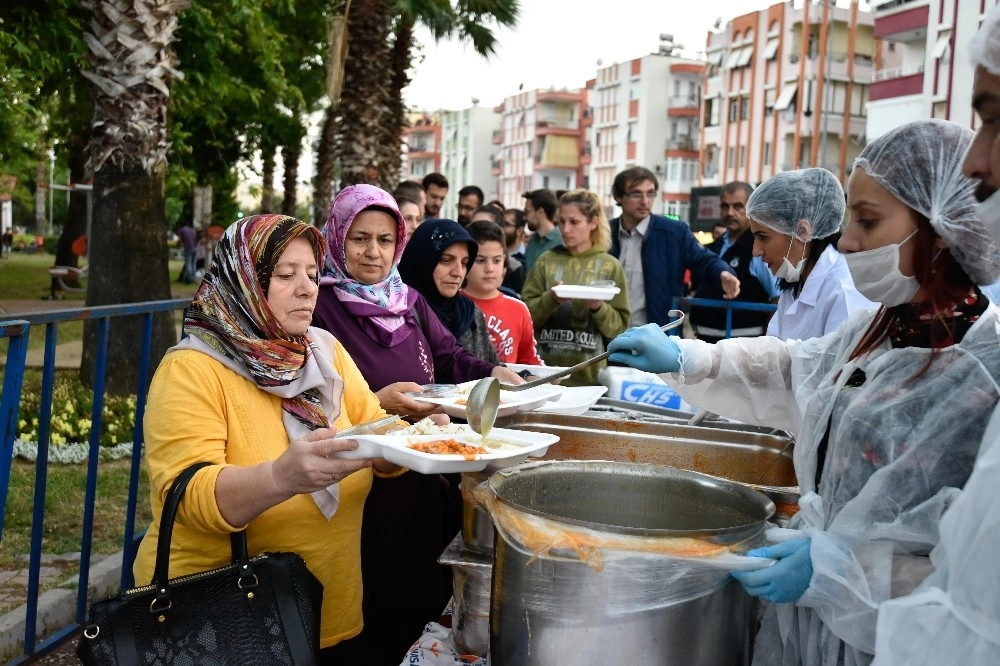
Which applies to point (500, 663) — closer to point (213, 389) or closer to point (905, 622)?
point (905, 622)

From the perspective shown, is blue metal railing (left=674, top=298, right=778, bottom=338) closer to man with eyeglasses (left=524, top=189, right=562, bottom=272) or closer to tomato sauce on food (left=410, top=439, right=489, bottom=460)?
man with eyeglasses (left=524, top=189, right=562, bottom=272)

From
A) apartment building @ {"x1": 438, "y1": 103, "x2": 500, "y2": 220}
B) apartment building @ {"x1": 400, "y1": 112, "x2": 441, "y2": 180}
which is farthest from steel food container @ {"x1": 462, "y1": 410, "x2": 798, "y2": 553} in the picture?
apartment building @ {"x1": 400, "y1": 112, "x2": 441, "y2": 180}

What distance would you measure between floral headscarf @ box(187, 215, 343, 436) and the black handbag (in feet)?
1.04

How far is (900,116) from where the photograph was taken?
106 feet

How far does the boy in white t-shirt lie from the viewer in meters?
4.82

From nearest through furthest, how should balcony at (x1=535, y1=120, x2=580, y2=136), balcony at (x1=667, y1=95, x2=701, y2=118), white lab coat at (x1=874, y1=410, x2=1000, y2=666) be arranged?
white lab coat at (x1=874, y1=410, x2=1000, y2=666)
balcony at (x1=667, y1=95, x2=701, y2=118)
balcony at (x1=535, y1=120, x2=580, y2=136)

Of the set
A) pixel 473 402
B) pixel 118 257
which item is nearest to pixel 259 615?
pixel 473 402

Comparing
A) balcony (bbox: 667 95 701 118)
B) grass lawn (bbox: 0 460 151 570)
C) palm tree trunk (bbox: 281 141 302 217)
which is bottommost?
grass lawn (bbox: 0 460 151 570)

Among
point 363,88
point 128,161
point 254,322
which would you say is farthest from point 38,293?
point 254,322

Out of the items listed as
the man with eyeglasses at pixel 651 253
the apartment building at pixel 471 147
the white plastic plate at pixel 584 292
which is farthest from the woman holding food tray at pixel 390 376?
the apartment building at pixel 471 147

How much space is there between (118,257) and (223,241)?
5892 mm

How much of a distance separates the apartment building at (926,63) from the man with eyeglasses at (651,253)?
2354cm

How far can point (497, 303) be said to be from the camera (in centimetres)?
488

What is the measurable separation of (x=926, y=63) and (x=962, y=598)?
1295 inches
